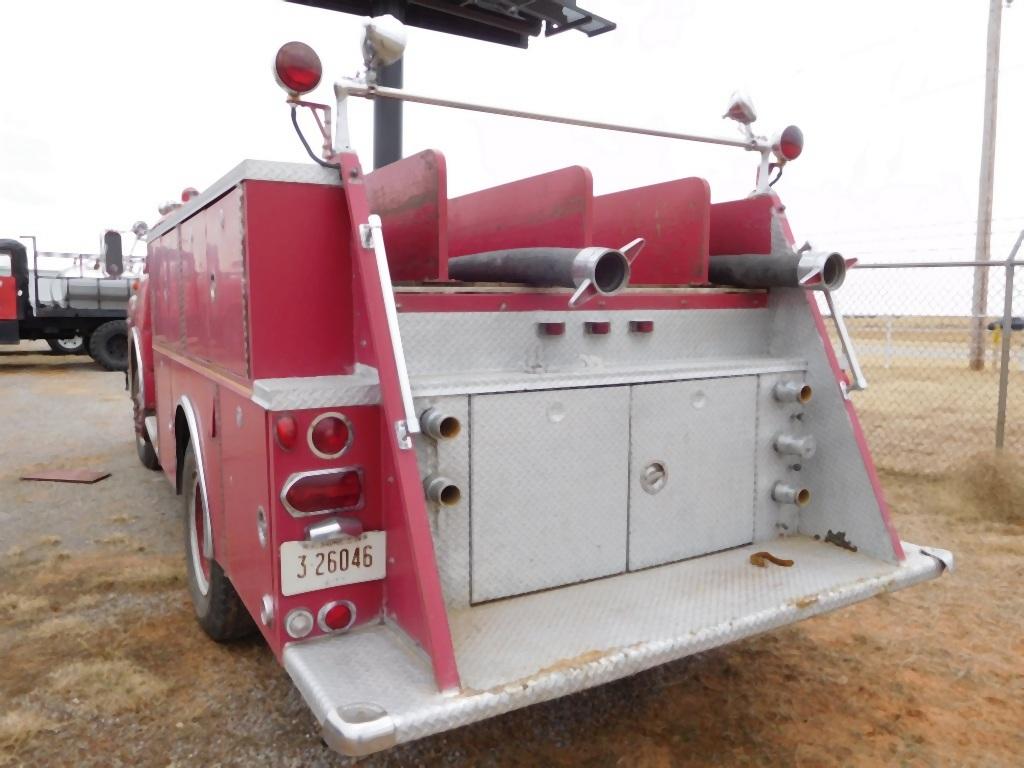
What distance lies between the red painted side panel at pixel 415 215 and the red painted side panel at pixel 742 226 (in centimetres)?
159

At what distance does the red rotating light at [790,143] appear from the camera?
3676 millimetres

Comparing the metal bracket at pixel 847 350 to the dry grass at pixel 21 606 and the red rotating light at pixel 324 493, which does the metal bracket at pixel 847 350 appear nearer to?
the red rotating light at pixel 324 493

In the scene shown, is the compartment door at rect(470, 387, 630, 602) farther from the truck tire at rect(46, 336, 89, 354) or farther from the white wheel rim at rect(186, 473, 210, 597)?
the truck tire at rect(46, 336, 89, 354)

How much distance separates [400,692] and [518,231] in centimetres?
192

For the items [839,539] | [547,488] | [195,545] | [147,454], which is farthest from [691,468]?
[147,454]

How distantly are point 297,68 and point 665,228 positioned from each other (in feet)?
5.66

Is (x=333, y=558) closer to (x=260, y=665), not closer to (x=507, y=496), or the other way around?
(x=507, y=496)

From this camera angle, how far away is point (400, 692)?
6.82ft

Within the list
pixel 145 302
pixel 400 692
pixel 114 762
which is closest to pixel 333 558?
pixel 400 692

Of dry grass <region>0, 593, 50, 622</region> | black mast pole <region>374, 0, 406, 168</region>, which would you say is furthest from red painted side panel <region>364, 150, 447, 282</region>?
black mast pole <region>374, 0, 406, 168</region>

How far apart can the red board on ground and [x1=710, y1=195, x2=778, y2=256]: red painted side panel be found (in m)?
5.46

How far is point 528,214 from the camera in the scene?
3.26 m

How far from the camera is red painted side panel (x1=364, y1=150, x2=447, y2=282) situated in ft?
9.13

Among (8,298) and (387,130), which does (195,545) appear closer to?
(387,130)
